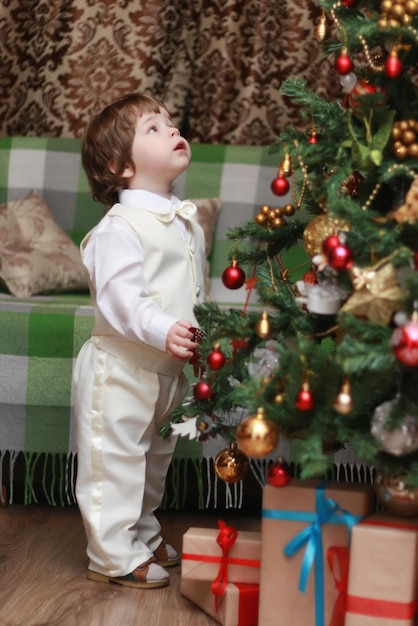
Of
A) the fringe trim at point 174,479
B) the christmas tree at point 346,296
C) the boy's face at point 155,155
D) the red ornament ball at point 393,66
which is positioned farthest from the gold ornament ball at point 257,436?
the fringe trim at point 174,479

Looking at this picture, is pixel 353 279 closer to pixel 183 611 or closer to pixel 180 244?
pixel 180 244

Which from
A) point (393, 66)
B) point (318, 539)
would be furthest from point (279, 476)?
point (393, 66)

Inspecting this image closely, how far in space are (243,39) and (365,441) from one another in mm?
2178

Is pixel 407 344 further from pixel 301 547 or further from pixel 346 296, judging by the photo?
pixel 301 547

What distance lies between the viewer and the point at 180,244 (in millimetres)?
1734

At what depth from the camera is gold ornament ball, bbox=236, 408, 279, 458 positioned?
1279 millimetres

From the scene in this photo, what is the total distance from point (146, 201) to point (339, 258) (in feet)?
1.91

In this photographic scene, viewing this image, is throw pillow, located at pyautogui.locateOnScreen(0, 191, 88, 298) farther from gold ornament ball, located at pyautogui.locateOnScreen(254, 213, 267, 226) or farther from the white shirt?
gold ornament ball, located at pyautogui.locateOnScreen(254, 213, 267, 226)

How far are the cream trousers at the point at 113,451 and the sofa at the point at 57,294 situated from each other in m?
0.32

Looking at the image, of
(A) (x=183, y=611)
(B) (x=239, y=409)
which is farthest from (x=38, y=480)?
(A) (x=183, y=611)

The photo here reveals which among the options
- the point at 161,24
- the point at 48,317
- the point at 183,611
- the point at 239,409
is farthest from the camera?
the point at 161,24

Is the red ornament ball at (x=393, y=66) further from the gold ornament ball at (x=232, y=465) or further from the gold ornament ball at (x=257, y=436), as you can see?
the gold ornament ball at (x=232, y=465)

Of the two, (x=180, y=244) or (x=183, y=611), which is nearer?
(x=183, y=611)

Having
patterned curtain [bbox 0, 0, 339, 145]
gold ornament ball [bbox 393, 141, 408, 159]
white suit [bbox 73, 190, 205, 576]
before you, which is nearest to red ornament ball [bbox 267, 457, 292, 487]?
white suit [bbox 73, 190, 205, 576]
